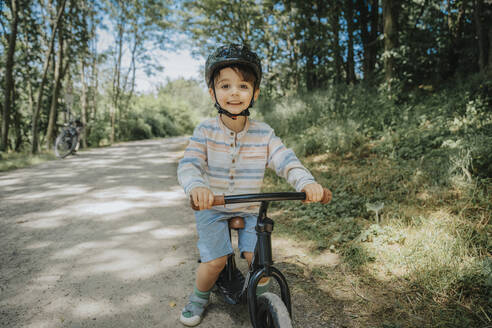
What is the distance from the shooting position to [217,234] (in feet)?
6.23

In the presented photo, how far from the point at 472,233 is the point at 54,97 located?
13.3 metres

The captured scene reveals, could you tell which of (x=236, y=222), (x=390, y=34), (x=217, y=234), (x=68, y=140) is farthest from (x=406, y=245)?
(x=68, y=140)

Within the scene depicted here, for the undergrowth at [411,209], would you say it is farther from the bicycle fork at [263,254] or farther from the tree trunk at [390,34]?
the tree trunk at [390,34]

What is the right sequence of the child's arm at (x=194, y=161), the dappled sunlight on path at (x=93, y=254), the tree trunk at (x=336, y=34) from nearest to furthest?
the child's arm at (x=194, y=161) → the dappled sunlight on path at (x=93, y=254) → the tree trunk at (x=336, y=34)

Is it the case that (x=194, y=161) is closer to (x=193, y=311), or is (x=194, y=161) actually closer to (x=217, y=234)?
(x=217, y=234)

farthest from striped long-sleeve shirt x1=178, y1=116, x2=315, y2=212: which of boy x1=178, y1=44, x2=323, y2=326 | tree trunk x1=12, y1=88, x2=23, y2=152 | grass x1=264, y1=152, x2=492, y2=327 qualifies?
tree trunk x1=12, y1=88, x2=23, y2=152

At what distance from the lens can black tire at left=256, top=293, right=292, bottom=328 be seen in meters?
1.38

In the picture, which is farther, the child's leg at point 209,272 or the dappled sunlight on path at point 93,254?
the dappled sunlight on path at point 93,254

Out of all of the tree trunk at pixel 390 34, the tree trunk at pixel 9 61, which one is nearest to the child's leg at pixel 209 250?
the tree trunk at pixel 390 34

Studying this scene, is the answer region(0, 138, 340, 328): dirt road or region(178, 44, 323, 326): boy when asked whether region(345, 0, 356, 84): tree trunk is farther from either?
region(178, 44, 323, 326): boy

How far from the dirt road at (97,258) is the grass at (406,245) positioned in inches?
21.6

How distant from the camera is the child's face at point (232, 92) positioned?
1873mm

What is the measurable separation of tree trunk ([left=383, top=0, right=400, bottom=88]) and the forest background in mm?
34

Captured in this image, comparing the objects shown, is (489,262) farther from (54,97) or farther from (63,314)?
(54,97)
